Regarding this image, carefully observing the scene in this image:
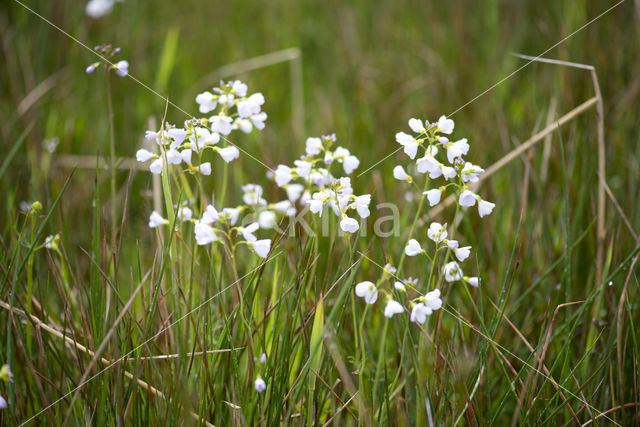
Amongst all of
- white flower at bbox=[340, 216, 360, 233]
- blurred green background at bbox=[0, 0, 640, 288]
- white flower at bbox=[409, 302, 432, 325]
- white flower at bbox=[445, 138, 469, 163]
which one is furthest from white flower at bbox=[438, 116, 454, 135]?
blurred green background at bbox=[0, 0, 640, 288]

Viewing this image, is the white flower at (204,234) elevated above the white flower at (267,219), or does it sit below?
above

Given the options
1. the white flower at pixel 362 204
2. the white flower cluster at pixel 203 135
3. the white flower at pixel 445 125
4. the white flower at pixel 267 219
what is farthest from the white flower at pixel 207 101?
the white flower at pixel 445 125

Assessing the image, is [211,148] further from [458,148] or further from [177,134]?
[458,148]

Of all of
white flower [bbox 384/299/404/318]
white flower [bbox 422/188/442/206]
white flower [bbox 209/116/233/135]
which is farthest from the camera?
white flower [bbox 209/116/233/135]

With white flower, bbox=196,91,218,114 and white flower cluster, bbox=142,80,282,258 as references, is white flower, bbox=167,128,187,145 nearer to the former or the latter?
white flower cluster, bbox=142,80,282,258

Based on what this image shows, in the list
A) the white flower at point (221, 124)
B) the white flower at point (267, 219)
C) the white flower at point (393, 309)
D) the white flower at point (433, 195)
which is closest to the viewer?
the white flower at point (393, 309)

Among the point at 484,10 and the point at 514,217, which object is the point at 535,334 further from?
the point at 484,10

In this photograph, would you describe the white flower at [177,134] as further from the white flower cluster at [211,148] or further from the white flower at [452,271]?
the white flower at [452,271]
